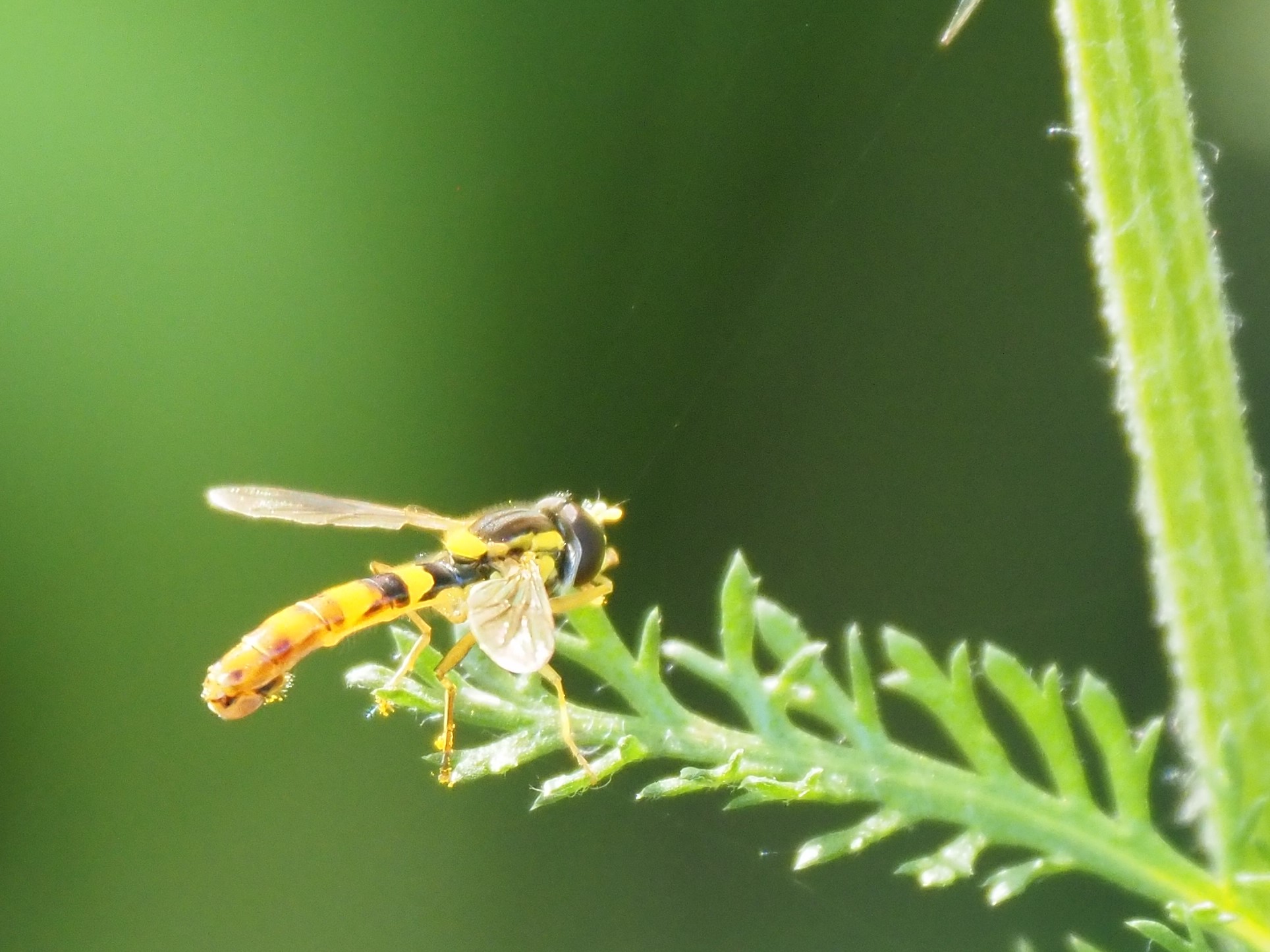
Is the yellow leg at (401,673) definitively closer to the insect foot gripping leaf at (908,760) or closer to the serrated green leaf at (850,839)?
the insect foot gripping leaf at (908,760)

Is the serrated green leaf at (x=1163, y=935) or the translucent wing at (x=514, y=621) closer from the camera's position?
the serrated green leaf at (x=1163, y=935)

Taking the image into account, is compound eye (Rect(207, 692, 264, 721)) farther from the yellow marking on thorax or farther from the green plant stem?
the green plant stem

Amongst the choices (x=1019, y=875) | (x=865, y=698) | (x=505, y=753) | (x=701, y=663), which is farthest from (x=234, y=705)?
(x=1019, y=875)

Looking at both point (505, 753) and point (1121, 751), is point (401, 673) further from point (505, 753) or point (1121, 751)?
point (1121, 751)

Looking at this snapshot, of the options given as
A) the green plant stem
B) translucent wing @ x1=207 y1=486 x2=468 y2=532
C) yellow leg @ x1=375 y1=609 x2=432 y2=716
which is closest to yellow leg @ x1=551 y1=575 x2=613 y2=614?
yellow leg @ x1=375 y1=609 x2=432 y2=716

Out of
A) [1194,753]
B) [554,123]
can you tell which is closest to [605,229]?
[554,123]

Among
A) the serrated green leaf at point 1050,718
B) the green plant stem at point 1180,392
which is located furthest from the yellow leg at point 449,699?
the green plant stem at point 1180,392
